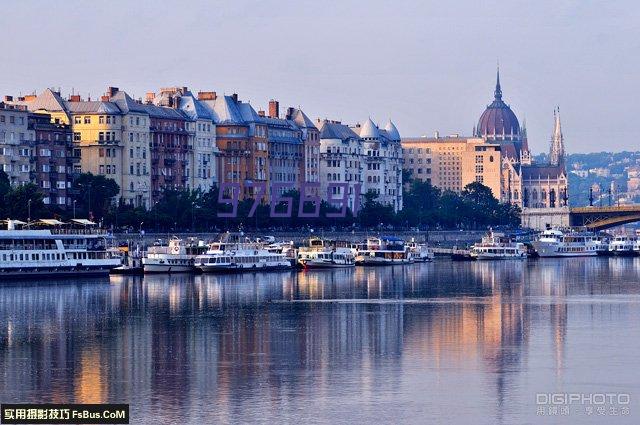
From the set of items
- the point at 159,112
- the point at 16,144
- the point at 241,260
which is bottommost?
the point at 241,260

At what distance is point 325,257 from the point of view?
161 m

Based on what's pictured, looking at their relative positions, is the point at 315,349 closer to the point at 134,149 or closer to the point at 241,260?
the point at 241,260

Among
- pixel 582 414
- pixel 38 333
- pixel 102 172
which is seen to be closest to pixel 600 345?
pixel 582 414

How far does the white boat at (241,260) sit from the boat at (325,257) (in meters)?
4.90

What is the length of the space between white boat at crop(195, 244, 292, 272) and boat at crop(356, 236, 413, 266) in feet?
64.8

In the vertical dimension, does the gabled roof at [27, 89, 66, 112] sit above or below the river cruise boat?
above

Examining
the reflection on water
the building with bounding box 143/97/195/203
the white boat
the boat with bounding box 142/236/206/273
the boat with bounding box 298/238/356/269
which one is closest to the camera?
the reflection on water

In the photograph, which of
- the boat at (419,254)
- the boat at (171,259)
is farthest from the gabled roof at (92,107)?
the boat at (171,259)

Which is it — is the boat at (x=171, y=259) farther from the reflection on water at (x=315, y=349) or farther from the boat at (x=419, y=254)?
the boat at (x=419, y=254)

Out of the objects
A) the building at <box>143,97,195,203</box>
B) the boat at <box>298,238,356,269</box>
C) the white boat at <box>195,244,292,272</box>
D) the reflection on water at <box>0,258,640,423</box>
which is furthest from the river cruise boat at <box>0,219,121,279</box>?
the building at <box>143,97,195,203</box>

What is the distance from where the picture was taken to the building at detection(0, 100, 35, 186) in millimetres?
171375

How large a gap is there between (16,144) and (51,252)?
46599 millimetres

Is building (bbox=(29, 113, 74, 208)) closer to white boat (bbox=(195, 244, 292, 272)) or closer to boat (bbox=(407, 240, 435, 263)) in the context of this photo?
white boat (bbox=(195, 244, 292, 272))

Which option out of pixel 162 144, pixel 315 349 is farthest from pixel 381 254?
pixel 315 349
